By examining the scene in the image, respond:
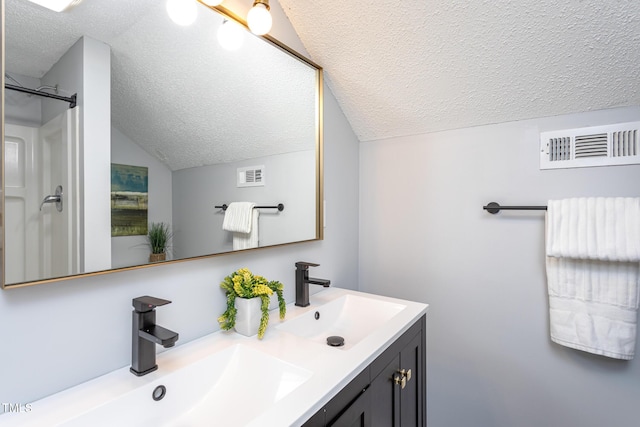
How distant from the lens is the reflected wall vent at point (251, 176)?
124 centimetres

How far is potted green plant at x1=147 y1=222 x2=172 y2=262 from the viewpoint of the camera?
94 cm

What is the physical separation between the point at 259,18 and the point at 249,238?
778 mm

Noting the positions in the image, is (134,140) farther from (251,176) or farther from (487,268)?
(487,268)

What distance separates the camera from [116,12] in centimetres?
87

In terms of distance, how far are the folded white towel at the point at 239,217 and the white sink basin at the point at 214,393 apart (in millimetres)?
419

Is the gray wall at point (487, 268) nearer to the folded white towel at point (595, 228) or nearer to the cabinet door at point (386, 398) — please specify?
the folded white towel at point (595, 228)

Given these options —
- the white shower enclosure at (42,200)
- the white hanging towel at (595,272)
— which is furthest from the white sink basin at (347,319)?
the white shower enclosure at (42,200)

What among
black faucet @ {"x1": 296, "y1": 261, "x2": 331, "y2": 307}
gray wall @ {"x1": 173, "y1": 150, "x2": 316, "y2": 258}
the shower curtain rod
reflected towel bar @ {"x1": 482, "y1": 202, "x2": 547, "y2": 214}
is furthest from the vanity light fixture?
reflected towel bar @ {"x1": 482, "y1": 202, "x2": 547, "y2": 214}

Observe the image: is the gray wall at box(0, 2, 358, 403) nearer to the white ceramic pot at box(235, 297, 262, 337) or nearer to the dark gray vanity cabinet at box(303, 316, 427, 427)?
the white ceramic pot at box(235, 297, 262, 337)

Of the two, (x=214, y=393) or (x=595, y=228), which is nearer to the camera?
(x=214, y=393)

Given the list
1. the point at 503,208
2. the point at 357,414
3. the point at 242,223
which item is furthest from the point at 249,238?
the point at 503,208

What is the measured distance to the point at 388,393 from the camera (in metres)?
1.09

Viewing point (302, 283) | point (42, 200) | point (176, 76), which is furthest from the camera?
point (302, 283)

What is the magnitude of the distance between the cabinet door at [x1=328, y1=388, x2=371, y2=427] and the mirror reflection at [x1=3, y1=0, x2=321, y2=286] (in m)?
0.63
